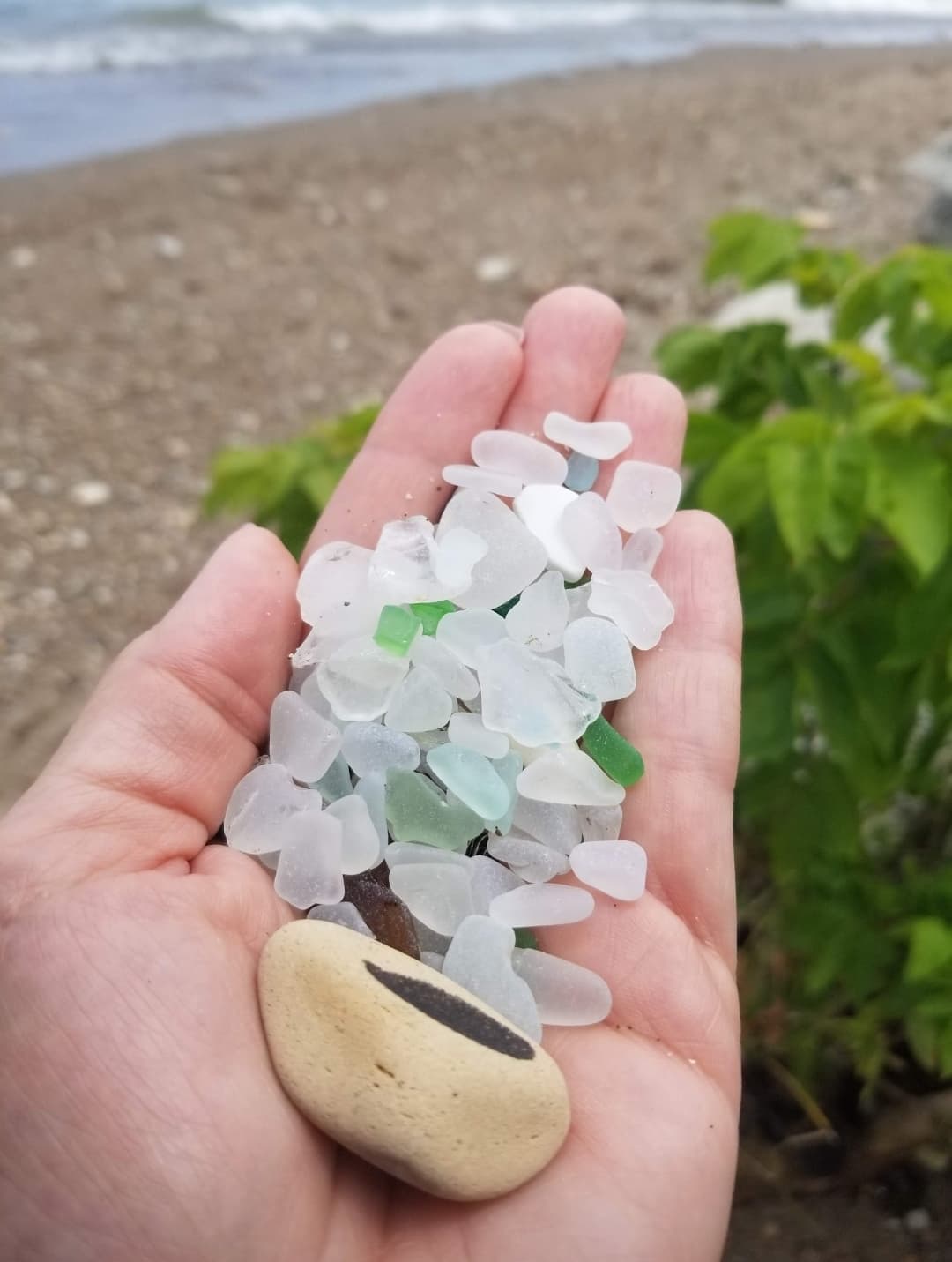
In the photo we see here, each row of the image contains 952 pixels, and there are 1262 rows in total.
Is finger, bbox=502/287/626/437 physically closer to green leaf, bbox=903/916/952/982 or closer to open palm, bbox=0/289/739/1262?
open palm, bbox=0/289/739/1262

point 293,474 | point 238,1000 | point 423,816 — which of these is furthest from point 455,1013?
point 293,474

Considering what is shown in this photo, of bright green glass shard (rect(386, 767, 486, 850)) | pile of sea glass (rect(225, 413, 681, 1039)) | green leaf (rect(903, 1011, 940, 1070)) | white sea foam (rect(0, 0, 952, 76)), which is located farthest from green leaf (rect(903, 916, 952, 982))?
white sea foam (rect(0, 0, 952, 76))

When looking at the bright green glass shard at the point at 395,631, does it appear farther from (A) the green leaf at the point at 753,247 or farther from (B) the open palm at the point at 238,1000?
(A) the green leaf at the point at 753,247

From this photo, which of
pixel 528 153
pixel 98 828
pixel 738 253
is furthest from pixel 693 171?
pixel 98 828

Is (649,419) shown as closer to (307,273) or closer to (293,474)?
(293,474)

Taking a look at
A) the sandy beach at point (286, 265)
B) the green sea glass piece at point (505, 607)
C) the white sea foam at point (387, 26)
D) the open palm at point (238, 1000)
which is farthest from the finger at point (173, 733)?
the white sea foam at point (387, 26)
